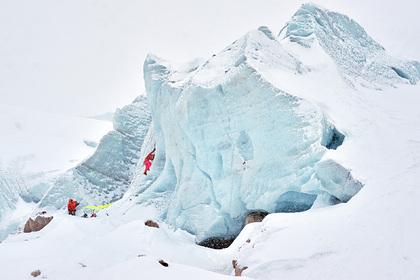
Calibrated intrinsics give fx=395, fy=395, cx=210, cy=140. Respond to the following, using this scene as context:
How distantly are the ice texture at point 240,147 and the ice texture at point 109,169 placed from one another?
5.85 meters

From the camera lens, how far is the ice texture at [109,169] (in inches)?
778

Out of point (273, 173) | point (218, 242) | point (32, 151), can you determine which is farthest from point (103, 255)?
point (32, 151)

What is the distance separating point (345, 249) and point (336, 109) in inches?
230

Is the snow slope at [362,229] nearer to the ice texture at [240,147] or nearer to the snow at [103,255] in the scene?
the ice texture at [240,147]

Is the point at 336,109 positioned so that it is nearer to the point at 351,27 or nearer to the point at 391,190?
the point at 391,190

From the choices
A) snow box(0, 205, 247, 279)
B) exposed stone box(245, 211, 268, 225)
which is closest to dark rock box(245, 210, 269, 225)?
exposed stone box(245, 211, 268, 225)

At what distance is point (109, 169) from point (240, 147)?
10875mm

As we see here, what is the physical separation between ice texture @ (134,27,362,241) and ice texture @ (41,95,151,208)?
585 cm

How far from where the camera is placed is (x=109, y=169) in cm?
2047

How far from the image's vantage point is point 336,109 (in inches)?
439

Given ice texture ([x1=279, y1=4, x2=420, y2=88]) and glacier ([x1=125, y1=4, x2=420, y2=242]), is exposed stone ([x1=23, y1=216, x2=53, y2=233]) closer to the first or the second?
glacier ([x1=125, y1=4, x2=420, y2=242])

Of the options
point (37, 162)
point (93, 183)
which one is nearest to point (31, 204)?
A: point (37, 162)

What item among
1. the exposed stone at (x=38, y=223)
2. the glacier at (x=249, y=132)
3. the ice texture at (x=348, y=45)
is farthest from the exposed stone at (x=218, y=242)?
the ice texture at (x=348, y=45)

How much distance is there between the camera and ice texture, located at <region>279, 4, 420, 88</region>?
15.2 m
